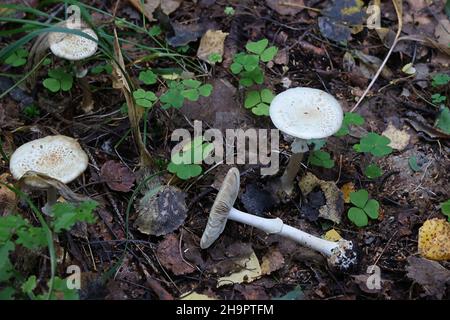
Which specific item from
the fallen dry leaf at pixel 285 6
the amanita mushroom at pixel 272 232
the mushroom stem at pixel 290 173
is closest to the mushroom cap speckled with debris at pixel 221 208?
the amanita mushroom at pixel 272 232

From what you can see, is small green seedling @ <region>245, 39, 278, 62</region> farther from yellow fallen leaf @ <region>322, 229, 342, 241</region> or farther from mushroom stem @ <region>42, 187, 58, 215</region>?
mushroom stem @ <region>42, 187, 58, 215</region>

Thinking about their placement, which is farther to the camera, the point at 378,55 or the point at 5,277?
the point at 378,55

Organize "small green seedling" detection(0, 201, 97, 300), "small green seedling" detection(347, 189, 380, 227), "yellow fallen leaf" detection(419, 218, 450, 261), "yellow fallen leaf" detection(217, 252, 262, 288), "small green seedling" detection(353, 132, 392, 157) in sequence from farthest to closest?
"small green seedling" detection(353, 132, 392, 157) < "small green seedling" detection(347, 189, 380, 227) < "yellow fallen leaf" detection(419, 218, 450, 261) < "yellow fallen leaf" detection(217, 252, 262, 288) < "small green seedling" detection(0, 201, 97, 300)

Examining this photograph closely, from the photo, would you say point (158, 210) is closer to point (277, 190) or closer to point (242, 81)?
point (277, 190)

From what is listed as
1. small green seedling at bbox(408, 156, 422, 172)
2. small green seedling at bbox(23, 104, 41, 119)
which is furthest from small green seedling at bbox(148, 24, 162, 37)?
Result: small green seedling at bbox(408, 156, 422, 172)

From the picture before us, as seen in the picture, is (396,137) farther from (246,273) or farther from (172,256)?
(172,256)

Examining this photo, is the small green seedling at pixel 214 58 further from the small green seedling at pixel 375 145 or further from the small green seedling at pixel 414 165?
the small green seedling at pixel 414 165

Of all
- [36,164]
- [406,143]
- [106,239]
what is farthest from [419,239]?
[36,164]
